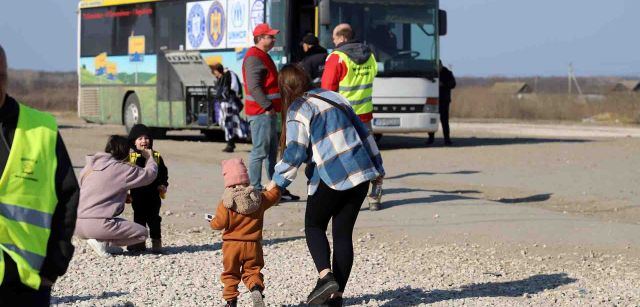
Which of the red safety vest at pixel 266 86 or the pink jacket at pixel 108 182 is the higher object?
the red safety vest at pixel 266 86

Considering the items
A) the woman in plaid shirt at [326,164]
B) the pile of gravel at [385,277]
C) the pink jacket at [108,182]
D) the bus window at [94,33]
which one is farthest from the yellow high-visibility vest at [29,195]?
the bus window at [94,33]

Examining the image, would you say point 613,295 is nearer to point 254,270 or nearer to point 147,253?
point 254,270

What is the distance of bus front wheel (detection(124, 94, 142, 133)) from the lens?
1086 inches

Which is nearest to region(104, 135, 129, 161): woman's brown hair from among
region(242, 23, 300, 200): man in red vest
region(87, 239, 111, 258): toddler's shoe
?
region(87, 239, 111, 258): toddler's shoe

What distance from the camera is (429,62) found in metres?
24.2

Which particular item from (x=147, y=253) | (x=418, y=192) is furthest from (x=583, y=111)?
(x=147, y=253)

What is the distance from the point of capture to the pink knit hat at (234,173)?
25.3 feet

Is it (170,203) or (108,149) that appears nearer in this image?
(108,149)

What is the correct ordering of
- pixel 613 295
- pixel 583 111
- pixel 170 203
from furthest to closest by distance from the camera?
1. pixel 583 111
2. pixel 170 203
3. pixel 613 295

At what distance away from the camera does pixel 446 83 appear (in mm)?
25969

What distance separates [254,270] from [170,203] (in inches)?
262

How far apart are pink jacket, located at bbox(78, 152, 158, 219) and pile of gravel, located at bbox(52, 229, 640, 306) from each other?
38 centimetres

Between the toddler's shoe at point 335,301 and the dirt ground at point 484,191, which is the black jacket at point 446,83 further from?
the toddler's shoe at point 335,301

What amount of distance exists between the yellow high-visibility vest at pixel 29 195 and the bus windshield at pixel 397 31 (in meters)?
18.7
